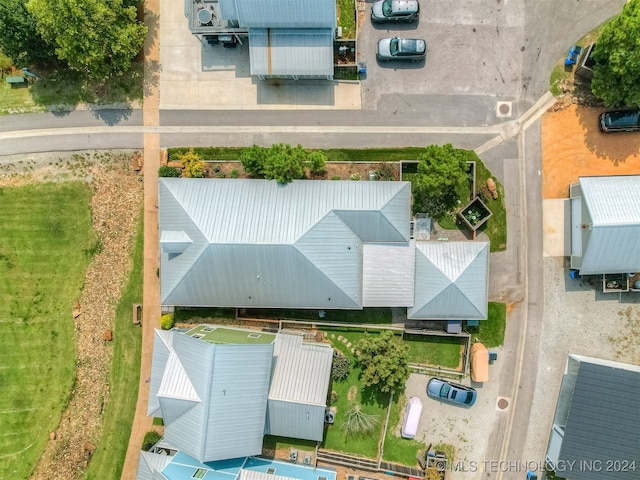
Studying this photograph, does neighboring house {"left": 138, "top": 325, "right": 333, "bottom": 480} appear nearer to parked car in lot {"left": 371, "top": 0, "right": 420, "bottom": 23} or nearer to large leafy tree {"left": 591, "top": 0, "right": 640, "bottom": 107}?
parked car in lot {"left": 371, "top": 0, "right": 420, "bottom": 23}

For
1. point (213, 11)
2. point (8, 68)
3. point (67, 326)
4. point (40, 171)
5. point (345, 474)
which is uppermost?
point (213, 11)

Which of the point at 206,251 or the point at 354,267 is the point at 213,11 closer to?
the point at 206,251

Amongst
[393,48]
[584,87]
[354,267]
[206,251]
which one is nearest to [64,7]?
[206,251]

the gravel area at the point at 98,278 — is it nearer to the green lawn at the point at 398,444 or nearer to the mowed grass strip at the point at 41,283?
the mowed grass strip at the point at 41,283

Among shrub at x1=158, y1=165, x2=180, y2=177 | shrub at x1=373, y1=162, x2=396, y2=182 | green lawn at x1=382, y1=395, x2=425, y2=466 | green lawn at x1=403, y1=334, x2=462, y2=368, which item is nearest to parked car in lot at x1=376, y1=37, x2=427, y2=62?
shrub at x1=373, y1=162, x2=396, y2=182

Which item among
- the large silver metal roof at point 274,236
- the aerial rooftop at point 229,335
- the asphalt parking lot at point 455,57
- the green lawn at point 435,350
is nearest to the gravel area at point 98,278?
the large silver metal roof at point 274,236
